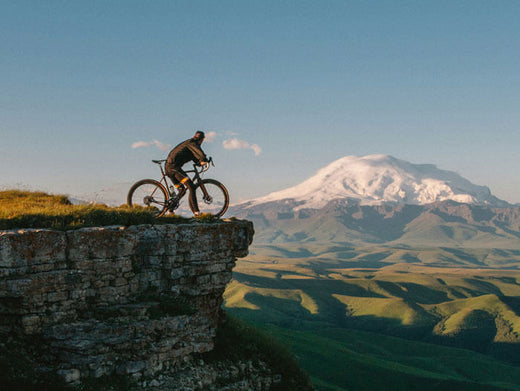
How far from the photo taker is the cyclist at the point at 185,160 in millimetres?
21281

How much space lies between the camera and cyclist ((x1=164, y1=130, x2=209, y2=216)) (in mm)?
21281

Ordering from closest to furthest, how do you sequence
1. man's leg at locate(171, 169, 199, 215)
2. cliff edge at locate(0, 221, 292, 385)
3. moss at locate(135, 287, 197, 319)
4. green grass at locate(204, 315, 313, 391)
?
cliff edge at locate(0, 221, 292, 385) → moss at locate(135, 287, 197, 319) → green grass at locate(204, 315, 313, 391) → man's leg at locate(171, 169, 199, 215)

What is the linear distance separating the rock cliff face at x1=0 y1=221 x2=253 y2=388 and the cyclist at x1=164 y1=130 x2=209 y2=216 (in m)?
2.97

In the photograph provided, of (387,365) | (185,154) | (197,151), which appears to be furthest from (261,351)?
(387,365)

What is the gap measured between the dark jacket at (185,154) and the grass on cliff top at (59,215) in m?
2.82

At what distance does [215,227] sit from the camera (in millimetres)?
19625

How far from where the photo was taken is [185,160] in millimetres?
21766

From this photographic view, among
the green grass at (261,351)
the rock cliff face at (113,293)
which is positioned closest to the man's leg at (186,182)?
the rock cliff face at (113,293)

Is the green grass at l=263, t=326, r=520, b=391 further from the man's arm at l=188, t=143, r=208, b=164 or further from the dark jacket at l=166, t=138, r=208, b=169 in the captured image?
the man's arm at l=188, t=143, r=208, b=164

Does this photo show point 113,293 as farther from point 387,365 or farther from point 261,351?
point 387,365

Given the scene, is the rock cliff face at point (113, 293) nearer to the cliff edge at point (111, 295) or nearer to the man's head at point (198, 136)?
the cliff edge at point (111, 295)

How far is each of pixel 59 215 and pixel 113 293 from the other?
11.2 feet

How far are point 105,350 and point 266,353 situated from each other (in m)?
8.38

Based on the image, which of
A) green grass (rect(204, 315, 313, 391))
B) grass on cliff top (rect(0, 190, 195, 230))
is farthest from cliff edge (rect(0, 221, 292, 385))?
green grass (rect(204, 315, 313, 391))
